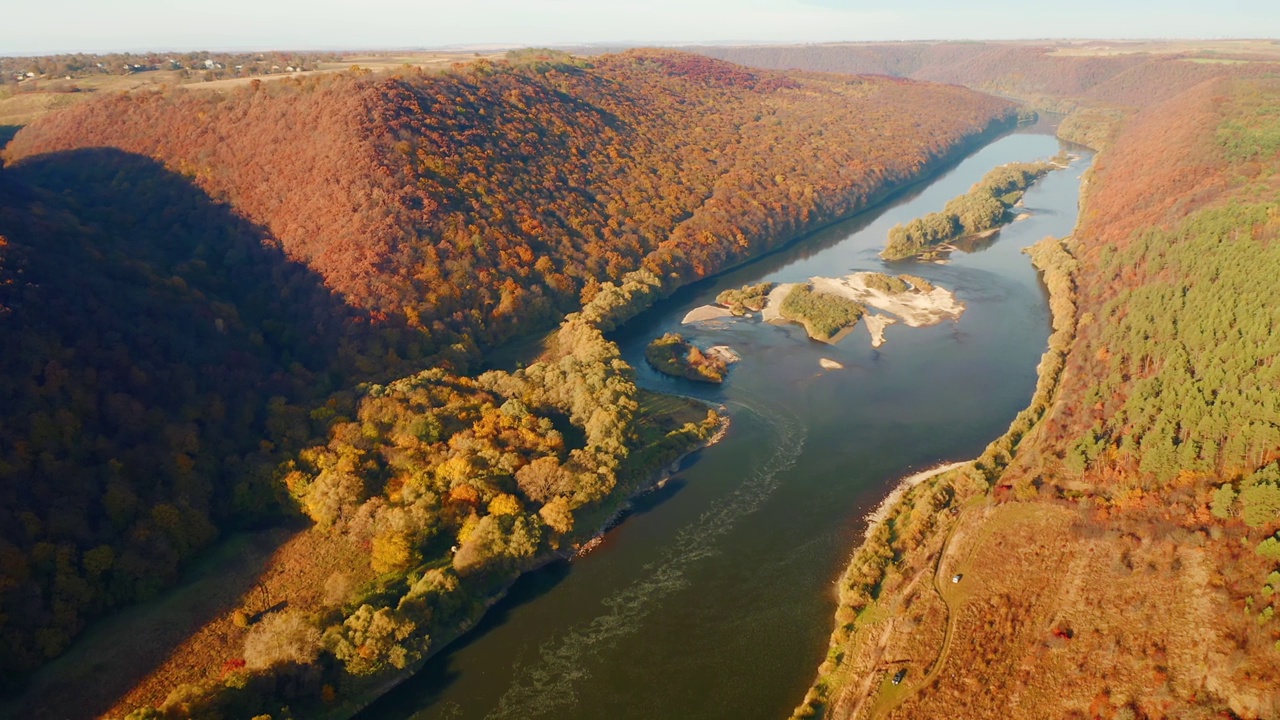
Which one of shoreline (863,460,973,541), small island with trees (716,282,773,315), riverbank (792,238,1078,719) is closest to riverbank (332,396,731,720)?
shoreline (863,460,973,541)

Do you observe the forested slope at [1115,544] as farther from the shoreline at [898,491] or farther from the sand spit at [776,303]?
the sand spit at [776,303]

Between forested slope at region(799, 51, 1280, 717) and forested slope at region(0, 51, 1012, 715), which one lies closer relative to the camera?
forested slope at region(799, 51, 1280, 717)

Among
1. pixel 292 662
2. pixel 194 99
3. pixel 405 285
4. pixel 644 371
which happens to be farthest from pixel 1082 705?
pixel 194 99

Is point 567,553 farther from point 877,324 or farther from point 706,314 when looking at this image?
point 877,324

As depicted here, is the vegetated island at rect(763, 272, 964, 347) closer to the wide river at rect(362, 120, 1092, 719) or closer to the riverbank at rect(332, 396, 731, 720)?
the wide river at rect(362, 120, 1092, 719)

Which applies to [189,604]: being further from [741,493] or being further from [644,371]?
[644,371]

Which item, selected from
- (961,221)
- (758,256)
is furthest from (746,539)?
(961,221)
